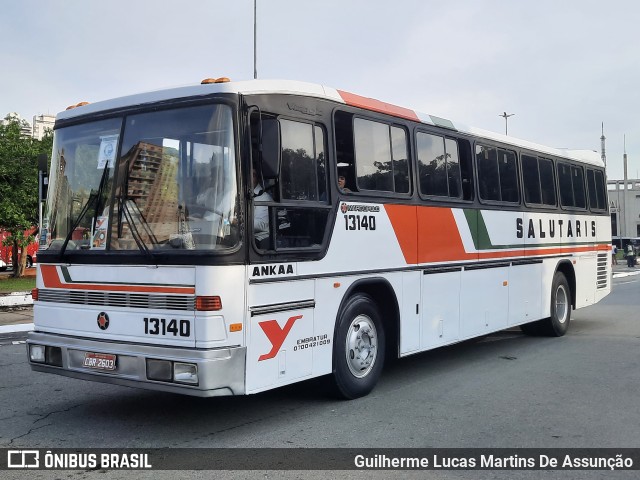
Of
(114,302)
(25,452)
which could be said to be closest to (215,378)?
(114,302)

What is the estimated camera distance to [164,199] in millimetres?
5699

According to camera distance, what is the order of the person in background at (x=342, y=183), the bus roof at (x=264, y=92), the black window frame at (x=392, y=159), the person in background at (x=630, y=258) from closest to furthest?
1. the bus roof at (x=264, y=92)
2. the person in background at (x=342, y=183)
3. the black window frame at (x=392, y=159)
4. the person in background at (x=630, y=258)

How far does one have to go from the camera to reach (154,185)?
227 inches

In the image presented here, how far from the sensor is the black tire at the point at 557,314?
11.5 m

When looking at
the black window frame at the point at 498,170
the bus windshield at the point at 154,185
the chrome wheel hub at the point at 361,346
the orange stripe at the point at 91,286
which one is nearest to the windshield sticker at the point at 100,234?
the bus windshield at the point at 154,185

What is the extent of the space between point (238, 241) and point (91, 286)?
1445 mm

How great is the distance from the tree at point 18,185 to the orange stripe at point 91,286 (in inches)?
663

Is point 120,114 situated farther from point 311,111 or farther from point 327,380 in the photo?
point 327,380

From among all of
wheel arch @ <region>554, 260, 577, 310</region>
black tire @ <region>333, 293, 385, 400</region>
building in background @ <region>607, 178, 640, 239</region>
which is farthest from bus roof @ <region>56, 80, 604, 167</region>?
building in background @ <region>607, 178, 640, 239</region>

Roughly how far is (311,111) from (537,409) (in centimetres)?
357

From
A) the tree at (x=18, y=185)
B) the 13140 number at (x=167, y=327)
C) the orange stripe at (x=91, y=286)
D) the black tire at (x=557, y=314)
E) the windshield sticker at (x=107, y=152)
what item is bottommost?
the black tire at (x=557, y=314)

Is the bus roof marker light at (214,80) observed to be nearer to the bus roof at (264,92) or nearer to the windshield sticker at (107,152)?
the bus roof at (264,92)

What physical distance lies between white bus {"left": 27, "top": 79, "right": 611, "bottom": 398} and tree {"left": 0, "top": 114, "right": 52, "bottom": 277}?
17.1 m

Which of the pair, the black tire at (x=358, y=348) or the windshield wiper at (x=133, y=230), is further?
the black tire at (x=358, y=348)
